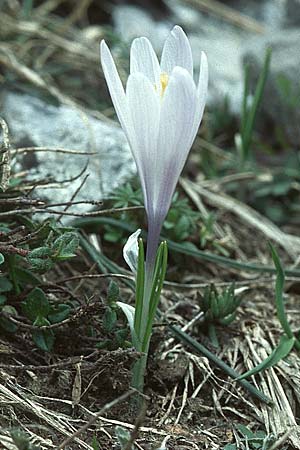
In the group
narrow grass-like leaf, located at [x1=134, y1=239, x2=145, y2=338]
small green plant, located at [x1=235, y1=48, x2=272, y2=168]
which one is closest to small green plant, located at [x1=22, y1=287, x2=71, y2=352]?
narrow grass-like leaf, located at [x1=134, y1=239, x2=145, y2=338]

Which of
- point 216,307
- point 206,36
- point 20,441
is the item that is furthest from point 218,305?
point 206,36

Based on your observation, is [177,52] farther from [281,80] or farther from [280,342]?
[281,80]

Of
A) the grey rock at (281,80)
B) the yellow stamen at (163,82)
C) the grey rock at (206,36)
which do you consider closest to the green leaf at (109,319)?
the yellow stamen at (163,82)

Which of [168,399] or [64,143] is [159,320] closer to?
[168,399]

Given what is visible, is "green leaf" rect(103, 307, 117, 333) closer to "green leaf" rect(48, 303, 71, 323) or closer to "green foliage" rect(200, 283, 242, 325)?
"green leaf" rect(48, 303, 71, 323)

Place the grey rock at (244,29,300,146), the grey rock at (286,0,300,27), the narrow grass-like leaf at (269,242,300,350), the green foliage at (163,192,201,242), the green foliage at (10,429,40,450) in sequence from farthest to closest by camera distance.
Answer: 1. the grey rock at (286,0,300,27)
2. the grey rock at (244,29,300,146)
3. the green foliage at (163,192,201,242)
4. the narrow grass-like leaf at (269,242,300,350)
5. the green foliage at (10,429,40,450)

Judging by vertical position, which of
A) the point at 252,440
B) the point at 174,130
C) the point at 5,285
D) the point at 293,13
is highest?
the point at 174,130

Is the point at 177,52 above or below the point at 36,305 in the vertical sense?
above
